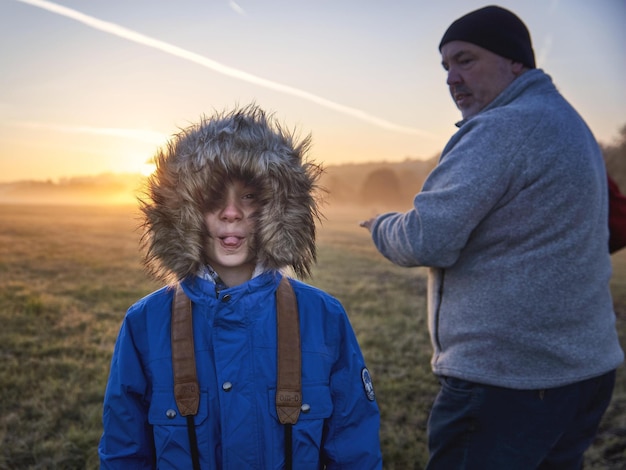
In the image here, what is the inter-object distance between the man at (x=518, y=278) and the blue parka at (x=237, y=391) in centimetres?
47

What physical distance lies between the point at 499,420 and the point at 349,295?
8.72 m

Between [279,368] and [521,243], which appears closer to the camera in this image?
[279,368]

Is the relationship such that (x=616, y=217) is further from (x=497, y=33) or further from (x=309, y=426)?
(x=309, y=426)

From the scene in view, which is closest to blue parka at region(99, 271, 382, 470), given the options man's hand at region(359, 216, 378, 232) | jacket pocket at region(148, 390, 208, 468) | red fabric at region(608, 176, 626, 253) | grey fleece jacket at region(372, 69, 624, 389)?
jacket pocket at region(148, 390, 208, 468)

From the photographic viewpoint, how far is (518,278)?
1.96 metres

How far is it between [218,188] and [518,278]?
4.25 feet

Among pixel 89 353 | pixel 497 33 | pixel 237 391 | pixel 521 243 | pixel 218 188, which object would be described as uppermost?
pixel 497 33

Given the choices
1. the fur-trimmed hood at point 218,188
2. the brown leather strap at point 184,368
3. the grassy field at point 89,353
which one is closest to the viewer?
the brown leather strap at point 184,368

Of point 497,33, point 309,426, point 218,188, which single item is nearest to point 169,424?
point 309,426

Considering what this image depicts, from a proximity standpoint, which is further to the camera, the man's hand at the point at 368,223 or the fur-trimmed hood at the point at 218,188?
the man's hand at the point at 368,223

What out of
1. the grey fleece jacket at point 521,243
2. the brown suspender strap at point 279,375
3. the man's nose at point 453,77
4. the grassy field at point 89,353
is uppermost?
the man's nose at point 453,77

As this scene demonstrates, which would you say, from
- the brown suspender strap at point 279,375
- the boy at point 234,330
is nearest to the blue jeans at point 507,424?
the boy at point 234,330

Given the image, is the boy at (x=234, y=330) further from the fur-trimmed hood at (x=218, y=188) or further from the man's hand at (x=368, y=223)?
the man's hand at (x=368, y=223)

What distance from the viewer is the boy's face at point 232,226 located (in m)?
1.95
